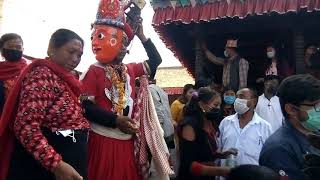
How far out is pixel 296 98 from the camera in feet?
7.19

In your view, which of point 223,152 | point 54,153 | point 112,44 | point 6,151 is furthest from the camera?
point 223,152

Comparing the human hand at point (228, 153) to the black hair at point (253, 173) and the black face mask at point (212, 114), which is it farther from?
the black hair at point (253, 173)

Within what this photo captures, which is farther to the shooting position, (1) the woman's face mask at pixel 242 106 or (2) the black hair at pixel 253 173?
(1) the woman's face mask at pixel 242 106

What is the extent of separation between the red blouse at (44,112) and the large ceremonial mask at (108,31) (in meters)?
0.89

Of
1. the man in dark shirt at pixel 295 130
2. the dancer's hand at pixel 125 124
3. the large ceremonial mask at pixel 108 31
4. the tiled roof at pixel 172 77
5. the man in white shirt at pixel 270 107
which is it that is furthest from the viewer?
the tiled roof at pixel 172 77

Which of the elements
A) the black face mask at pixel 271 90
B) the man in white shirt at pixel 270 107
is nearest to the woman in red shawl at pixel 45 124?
the man in white shirt at pixel 270 107

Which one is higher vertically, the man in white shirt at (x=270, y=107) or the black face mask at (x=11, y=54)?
the black face mask at (x=11, y=54)

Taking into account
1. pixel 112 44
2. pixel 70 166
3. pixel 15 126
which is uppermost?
pixel 112 44

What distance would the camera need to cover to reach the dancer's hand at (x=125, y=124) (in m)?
3.22

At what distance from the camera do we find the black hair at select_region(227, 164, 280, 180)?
2143mm

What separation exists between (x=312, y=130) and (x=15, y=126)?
1598 mm

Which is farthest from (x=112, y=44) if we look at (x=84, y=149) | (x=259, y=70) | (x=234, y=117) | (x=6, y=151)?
(x=259, y=70)

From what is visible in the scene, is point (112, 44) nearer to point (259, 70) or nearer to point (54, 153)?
point (54, 153)

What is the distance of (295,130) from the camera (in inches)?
88.7
